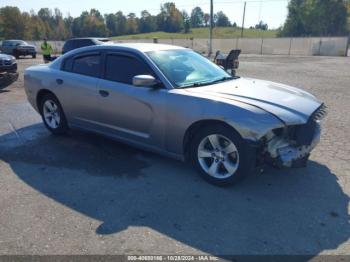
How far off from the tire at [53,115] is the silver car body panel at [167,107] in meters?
0.21

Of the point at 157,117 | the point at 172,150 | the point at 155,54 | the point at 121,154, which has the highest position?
the point at 155,54

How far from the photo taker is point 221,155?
13.7ft

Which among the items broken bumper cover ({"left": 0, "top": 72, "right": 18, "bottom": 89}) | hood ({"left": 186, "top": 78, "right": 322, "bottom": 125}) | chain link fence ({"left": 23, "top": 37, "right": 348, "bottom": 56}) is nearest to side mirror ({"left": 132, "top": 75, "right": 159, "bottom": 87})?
hood ({"left": 186, "top": 78, "right": 322, "bottom": 125})

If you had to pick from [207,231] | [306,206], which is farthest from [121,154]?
[306,206]

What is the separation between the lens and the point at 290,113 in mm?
3889

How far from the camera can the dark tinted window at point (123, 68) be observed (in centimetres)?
482

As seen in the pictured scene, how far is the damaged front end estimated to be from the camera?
389 cm

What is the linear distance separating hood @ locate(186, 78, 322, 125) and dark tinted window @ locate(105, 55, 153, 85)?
2.71 ft

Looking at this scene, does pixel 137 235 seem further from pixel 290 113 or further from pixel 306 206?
pixel 290 113

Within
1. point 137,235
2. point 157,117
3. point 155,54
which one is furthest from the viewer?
point 155,54

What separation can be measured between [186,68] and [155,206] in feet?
6.74

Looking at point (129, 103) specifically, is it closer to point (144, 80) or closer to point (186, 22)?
point (144, 80)

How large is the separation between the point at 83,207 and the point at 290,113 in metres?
2.43

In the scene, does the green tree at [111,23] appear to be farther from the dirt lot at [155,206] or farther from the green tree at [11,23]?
the dirt lot at [155,206]
